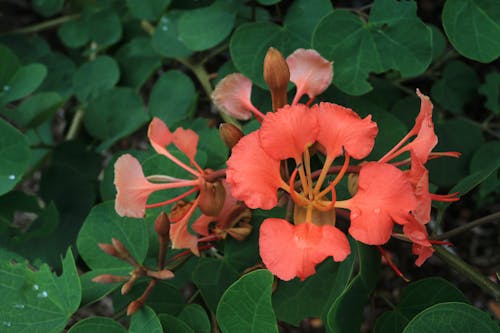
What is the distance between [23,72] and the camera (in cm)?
154

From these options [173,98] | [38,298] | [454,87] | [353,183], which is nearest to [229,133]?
[353,183]

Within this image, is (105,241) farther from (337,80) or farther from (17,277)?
(337,80)

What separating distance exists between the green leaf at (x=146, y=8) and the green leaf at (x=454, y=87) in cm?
80

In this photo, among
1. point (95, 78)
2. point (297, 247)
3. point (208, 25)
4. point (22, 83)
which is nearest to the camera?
point (297, 247)

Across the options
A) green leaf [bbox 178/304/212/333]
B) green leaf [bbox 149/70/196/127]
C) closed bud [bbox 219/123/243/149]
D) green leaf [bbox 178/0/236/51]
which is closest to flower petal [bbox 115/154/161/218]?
closed bud [bbox 219/123/243/149]

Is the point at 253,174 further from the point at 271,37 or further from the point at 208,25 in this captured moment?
the point at 208,25

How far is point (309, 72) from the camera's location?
1059 mm

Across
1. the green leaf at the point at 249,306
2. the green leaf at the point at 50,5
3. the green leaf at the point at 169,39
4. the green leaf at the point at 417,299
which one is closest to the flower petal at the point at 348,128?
the green leaf at the point at 249,306

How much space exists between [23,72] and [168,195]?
62 cm

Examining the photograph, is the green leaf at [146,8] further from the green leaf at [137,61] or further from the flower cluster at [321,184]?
the flower cluster at [321,184]

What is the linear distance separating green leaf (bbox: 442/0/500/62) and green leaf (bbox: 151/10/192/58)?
70cm

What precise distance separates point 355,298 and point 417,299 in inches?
8.6

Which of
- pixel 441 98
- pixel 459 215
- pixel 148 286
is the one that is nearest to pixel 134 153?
pixel 148 286

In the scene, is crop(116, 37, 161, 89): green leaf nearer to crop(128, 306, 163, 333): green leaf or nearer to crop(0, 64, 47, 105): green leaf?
crop(0, 64, 47, 105): green leaf
